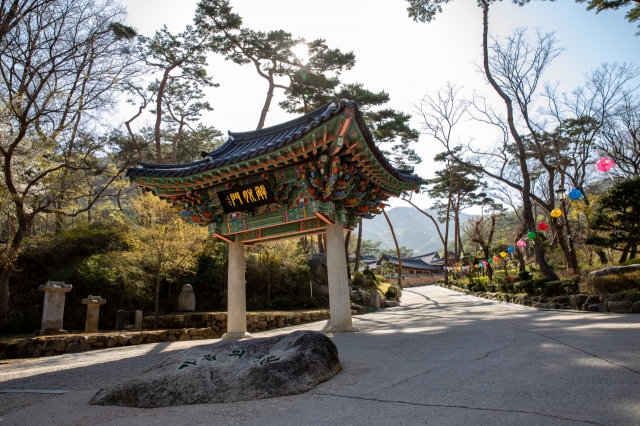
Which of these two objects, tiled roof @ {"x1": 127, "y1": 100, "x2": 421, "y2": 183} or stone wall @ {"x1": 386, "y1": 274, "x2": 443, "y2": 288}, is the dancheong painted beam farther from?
stone wall @ {"x1": 386, "y1": 274, "x2": 443, "y2": 288}

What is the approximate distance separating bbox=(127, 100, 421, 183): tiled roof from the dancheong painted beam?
24 mm

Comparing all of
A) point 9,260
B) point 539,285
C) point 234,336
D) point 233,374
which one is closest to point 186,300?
point 9,260

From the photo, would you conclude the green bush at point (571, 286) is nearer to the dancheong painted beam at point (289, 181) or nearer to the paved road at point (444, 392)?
the dancheong painted beam at point (289, 181)

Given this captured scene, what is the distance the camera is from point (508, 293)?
62.9ft

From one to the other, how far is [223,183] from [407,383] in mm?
7525

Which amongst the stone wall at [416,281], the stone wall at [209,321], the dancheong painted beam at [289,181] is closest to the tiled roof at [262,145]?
the dancheong painted beam at [289,181]

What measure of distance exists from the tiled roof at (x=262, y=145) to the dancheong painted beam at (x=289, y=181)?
24 mm

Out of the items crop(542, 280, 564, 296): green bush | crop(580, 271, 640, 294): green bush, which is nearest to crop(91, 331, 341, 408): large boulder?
crop(580, 271, 640, 294): green bush

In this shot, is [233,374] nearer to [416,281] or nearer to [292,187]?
[292,187]

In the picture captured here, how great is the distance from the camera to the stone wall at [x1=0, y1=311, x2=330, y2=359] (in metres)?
10.0

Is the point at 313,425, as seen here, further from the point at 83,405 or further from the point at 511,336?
the point at 511,336

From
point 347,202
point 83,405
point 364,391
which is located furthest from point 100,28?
point 364,391

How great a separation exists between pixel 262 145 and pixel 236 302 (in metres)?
4.37

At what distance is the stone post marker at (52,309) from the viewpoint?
38.1ft
